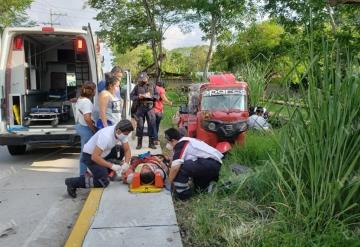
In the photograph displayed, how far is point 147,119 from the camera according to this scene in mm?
9570

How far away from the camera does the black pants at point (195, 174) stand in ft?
17.7

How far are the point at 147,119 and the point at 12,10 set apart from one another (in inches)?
1054

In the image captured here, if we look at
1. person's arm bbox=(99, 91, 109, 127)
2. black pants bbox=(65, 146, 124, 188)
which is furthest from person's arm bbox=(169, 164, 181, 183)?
person's arm bbox=(99, 91, 109, 127)

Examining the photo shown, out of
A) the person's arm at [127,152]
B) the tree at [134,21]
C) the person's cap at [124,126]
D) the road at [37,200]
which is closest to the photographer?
the road at [37,200]

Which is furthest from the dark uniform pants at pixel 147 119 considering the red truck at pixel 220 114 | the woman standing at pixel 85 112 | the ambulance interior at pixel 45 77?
the woman standing at pixel 85 112

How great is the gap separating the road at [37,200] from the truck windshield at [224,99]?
2.68 meters

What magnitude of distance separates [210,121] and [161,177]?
2445mm

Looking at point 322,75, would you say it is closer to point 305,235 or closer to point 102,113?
point 305,235

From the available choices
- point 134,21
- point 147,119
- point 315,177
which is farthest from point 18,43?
point 134,21

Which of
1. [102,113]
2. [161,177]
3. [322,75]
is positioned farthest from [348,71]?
[102,113]

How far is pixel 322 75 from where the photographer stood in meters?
3.87

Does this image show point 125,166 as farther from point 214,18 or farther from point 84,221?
point 214,18

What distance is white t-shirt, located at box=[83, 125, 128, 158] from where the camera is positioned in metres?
6.09

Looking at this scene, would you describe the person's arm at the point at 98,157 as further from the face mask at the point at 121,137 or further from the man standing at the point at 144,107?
the man standing at the point at 144,107
